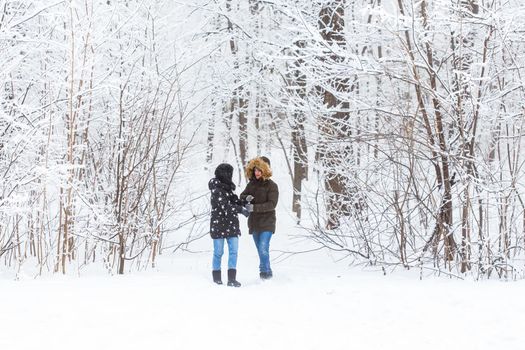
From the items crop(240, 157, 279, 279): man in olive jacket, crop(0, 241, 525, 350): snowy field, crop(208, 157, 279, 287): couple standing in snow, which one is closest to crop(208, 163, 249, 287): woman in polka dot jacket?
crop(208, 157, 279, 287): couple standing in snow

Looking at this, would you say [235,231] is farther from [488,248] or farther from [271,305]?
[488,248]

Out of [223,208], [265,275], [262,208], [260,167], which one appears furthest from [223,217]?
[265,275]

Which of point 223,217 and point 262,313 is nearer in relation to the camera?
point 262,313

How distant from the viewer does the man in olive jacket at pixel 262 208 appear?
6.64m

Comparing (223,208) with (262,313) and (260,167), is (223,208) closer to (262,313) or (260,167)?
(260,167)

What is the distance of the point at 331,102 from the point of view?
10633mm

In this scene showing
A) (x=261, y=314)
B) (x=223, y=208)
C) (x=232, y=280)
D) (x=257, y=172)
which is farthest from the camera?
(x=257, y=172)

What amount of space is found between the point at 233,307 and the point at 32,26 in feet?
15.8

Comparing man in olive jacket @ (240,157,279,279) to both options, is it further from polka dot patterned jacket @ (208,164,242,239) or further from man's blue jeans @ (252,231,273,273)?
polka dot patterned jacket @ (208,164,242,239)

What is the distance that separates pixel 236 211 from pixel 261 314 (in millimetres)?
1663

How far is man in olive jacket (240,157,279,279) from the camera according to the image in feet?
21.8

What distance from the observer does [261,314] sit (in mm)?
4992

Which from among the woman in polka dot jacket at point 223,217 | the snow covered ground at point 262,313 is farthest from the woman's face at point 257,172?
the snow covered ground at point 262,313

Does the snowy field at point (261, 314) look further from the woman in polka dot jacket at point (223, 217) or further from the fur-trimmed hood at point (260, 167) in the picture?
the fur-trimmed hood at point (260, 167)
